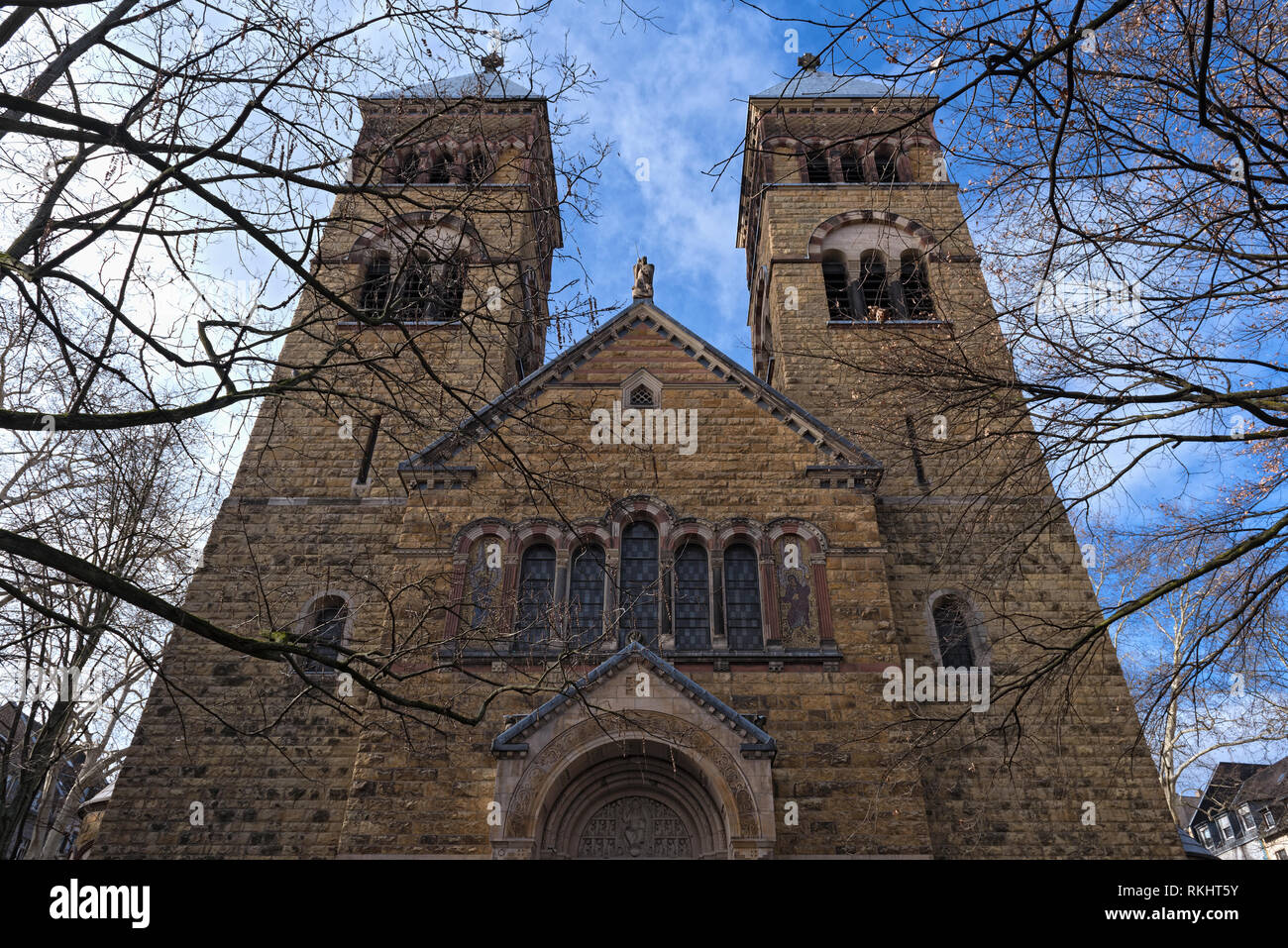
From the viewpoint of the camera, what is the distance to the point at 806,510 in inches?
551

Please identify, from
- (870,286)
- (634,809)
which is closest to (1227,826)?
(870,286)

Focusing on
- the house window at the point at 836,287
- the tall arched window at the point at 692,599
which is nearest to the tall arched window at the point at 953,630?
the tall arched window at the point at 692,599

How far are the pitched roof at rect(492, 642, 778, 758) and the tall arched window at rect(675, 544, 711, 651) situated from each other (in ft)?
5.21

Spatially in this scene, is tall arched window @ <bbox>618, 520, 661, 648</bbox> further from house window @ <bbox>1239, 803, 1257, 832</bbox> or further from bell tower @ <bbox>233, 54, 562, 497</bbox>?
house window @ <bbox>1239, 803, 1257, 832</bbox>

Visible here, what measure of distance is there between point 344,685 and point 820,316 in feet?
42.9

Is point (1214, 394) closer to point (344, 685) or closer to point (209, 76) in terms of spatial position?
point (209, 76)

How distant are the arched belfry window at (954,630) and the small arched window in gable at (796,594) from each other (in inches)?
111

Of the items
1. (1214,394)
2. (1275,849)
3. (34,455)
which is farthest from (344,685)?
(1275,849)

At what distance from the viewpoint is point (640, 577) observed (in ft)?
44.8

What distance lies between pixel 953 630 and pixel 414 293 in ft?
35.2

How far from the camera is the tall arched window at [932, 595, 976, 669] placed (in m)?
14.4

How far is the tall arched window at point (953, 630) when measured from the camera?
1439cm

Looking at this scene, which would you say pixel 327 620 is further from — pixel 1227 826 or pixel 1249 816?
pixel 1227 826

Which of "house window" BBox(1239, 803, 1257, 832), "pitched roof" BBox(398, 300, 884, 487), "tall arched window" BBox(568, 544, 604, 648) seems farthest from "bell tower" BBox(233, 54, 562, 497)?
"house window" BBox(1239, 803, 1257, 832)
